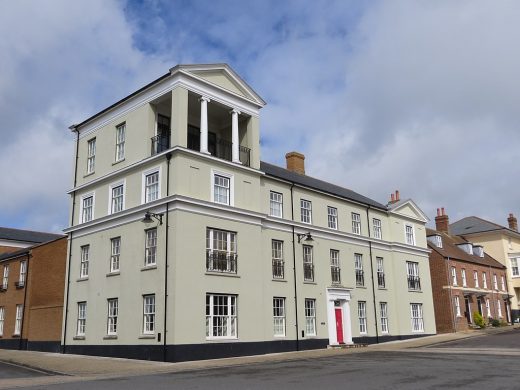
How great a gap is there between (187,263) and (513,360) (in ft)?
43.4

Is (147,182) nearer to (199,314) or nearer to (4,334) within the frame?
(199,314)

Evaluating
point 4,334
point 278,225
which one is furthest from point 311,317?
point 4,334

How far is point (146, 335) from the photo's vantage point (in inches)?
889

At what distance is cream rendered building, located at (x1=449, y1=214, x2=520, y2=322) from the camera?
5628 cm

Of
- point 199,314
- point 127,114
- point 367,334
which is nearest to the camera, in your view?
point 199,314

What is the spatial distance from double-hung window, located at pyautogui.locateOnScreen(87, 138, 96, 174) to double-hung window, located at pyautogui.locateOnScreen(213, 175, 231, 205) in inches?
312

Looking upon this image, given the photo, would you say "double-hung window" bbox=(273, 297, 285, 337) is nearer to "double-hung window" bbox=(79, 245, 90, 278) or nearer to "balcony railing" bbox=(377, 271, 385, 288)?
"balcony railing" bbox=(377, 271, 385, 288)

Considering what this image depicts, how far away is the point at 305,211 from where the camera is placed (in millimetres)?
30969

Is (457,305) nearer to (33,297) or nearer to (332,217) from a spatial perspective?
(332,217)

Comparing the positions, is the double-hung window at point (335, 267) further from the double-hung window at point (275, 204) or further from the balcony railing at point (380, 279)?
the double-hung window at point (275, 204)

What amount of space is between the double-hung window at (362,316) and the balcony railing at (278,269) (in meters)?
7.44

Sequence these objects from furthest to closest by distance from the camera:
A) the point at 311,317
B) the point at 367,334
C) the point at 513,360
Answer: the point at 367,334 < the point at 311,317 < the point at 513,360

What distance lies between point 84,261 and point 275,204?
35.1ft

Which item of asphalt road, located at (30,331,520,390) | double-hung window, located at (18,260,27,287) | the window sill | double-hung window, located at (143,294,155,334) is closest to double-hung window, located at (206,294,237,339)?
the window sill
